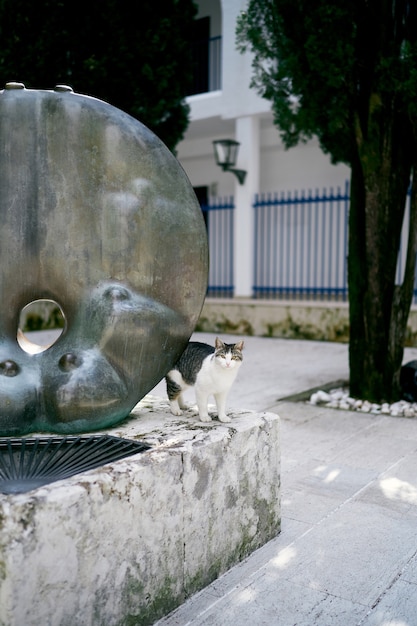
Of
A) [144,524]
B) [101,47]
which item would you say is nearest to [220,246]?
[101,47]

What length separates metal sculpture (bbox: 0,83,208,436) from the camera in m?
2.40

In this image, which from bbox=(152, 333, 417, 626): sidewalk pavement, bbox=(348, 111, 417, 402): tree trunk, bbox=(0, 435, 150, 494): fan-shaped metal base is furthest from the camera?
bbox=(348, 111, 417, 402): tree trunk

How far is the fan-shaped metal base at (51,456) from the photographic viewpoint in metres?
1.87

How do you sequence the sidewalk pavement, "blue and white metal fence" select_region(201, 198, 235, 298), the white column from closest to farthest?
the sidewalk pavement
the white column
"blue and white metal fence" select_region(201, 198, 235, 298)

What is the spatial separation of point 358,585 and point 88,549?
1043mm

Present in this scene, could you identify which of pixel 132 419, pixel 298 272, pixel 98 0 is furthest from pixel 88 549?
pixel 298 272

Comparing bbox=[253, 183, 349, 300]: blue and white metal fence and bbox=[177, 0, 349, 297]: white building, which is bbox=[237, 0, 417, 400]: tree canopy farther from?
bbox=[253, 183, 349, 300]: blue and white metal fence

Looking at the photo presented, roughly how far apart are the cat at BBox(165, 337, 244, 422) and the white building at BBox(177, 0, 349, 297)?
7.73m

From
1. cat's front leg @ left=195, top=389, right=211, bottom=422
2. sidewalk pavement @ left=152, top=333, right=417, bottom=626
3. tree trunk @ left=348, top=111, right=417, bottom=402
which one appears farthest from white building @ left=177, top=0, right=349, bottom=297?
cat's front leg @ left=195, top=389, right=211, bottom=422

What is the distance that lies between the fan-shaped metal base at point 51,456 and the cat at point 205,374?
16.6 inches

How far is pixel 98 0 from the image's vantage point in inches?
274

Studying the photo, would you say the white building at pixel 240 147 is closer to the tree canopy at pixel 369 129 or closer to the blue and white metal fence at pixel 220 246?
the blue and white metal fence at pixel 220 246

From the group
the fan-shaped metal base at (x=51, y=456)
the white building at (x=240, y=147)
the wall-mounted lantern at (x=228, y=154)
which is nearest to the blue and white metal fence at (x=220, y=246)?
the white building at (x=240, y=147)

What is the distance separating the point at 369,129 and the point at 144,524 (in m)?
3.99
